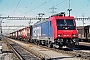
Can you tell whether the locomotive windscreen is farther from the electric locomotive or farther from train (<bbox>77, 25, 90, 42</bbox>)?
train (<bbox>77, 25, 90, 42</bbox>)

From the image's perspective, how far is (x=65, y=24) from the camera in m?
20.9

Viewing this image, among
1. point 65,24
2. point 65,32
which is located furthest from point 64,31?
point 65,24

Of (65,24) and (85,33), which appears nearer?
(65,24)

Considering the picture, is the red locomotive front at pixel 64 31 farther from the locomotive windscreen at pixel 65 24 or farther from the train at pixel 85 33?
the train at pixel 85 33

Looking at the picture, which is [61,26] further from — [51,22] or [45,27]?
[45,27]

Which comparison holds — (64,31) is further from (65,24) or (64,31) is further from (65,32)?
(65,24)

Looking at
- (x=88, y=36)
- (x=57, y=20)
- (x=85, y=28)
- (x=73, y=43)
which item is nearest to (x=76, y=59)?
(x=73, y=43)

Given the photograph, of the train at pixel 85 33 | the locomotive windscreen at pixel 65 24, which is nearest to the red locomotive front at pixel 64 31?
the locomotive windscreen at pixel 65 24

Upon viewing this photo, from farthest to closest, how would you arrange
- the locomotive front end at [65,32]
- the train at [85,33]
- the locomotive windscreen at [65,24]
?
the train at [85,33] < the locomotive windscreen at [65,24] < the locomotive front end at [65,32]

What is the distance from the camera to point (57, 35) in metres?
20.2

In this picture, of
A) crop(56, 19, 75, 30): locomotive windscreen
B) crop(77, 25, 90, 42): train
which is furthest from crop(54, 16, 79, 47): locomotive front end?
crop(77, 25, 90, 42): train

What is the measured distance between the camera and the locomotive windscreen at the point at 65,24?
20703 millimetres

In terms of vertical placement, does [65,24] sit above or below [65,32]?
above

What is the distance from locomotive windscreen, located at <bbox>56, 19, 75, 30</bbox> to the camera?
67.9ft
